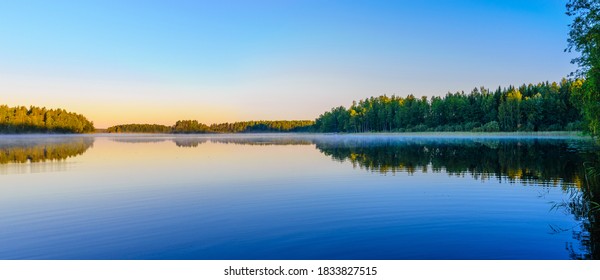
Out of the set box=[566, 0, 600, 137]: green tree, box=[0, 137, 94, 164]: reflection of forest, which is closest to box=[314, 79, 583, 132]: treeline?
box=[566, 0, 600, 137]: green tree

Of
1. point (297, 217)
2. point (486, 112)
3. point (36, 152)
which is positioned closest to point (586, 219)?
point (297, 217)

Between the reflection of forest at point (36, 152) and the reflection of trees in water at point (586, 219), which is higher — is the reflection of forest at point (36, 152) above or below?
above

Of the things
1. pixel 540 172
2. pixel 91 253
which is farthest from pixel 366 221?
pixel 540 172

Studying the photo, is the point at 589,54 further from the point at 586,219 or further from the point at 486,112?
the point at 486,112

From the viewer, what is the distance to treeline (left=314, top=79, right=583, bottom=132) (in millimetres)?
126812

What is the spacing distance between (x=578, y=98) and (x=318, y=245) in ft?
59.9

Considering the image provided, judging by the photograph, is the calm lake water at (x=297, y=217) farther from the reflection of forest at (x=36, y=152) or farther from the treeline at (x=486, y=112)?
the treeline at (x=486, y=112)

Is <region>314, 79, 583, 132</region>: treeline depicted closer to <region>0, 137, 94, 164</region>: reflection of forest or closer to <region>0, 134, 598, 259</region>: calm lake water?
<region>0, 134, 598, 259</region>: calm lake water

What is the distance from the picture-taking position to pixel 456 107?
156000 millimetres

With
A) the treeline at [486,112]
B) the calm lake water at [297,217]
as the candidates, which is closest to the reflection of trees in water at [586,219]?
the calm lake water at [297,217]

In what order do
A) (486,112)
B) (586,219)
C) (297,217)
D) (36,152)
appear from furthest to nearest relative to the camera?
(486,112)
(36,152)
(297,217)
(586,219)

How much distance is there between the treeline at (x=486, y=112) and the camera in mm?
126812

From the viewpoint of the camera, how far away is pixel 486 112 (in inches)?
5807

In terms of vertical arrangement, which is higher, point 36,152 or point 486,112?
point 486,112
